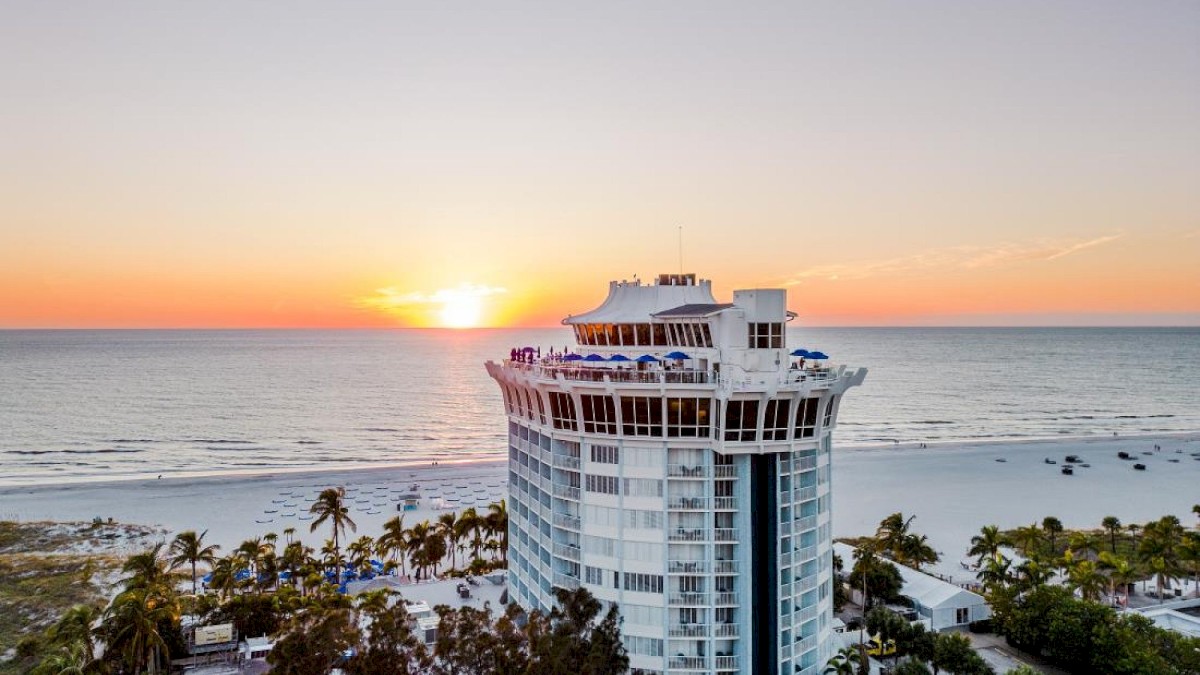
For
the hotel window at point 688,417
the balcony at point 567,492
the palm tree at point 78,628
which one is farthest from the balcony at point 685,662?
the palm tree at point 78,628

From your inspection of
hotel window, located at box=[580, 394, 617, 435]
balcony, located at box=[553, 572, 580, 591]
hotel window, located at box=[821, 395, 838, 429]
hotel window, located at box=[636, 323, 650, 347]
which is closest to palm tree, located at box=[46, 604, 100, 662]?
balcony, located at box=[553, 572, 580, 591]

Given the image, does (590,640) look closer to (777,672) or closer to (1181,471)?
(777,672)

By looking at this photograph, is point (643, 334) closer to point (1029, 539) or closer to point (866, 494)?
point (1029, 539)

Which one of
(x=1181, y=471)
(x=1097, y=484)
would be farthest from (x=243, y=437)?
(x=1181, y=471)

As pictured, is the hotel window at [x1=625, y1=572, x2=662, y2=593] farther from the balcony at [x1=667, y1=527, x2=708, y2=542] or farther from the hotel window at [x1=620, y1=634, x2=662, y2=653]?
the hotel window at [x1=620, y1=634, x2=662, y2=653]

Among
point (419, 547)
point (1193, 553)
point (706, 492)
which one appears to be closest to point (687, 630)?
point (706, 492)
